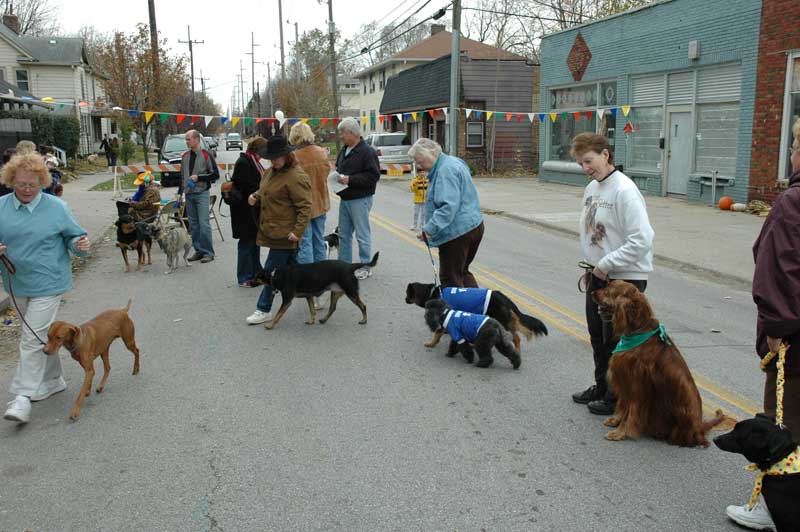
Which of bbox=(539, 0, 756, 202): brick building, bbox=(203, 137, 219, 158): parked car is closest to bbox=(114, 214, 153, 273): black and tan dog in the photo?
bbox=(203, 137, 219, 158): parked car

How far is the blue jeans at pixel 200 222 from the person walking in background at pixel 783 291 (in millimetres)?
9051

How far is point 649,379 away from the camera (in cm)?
418

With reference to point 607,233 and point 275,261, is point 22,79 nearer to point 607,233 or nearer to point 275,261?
point 275,261

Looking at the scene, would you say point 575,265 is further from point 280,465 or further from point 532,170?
point 532,170

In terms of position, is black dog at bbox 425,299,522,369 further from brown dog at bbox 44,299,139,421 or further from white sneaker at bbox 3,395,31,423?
white sneaker at bbox 3,395,31,423

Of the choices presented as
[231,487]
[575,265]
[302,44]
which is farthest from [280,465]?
[302,44]

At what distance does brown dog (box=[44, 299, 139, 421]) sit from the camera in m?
4.83

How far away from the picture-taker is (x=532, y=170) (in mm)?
30938

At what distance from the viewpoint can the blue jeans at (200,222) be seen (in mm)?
10961

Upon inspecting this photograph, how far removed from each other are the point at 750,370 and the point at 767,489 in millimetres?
3010

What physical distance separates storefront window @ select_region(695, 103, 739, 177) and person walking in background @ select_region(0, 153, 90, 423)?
15.7 m

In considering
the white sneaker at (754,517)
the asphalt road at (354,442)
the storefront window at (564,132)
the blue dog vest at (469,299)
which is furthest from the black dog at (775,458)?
the storefront window at (564,132)

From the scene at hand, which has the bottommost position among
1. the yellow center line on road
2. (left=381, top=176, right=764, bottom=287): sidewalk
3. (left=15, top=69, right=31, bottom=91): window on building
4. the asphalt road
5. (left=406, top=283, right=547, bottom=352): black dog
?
the asphalt road

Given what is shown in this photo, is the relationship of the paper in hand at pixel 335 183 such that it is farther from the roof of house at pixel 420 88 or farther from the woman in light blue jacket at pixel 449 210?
the roof of house at pixel 420 88
